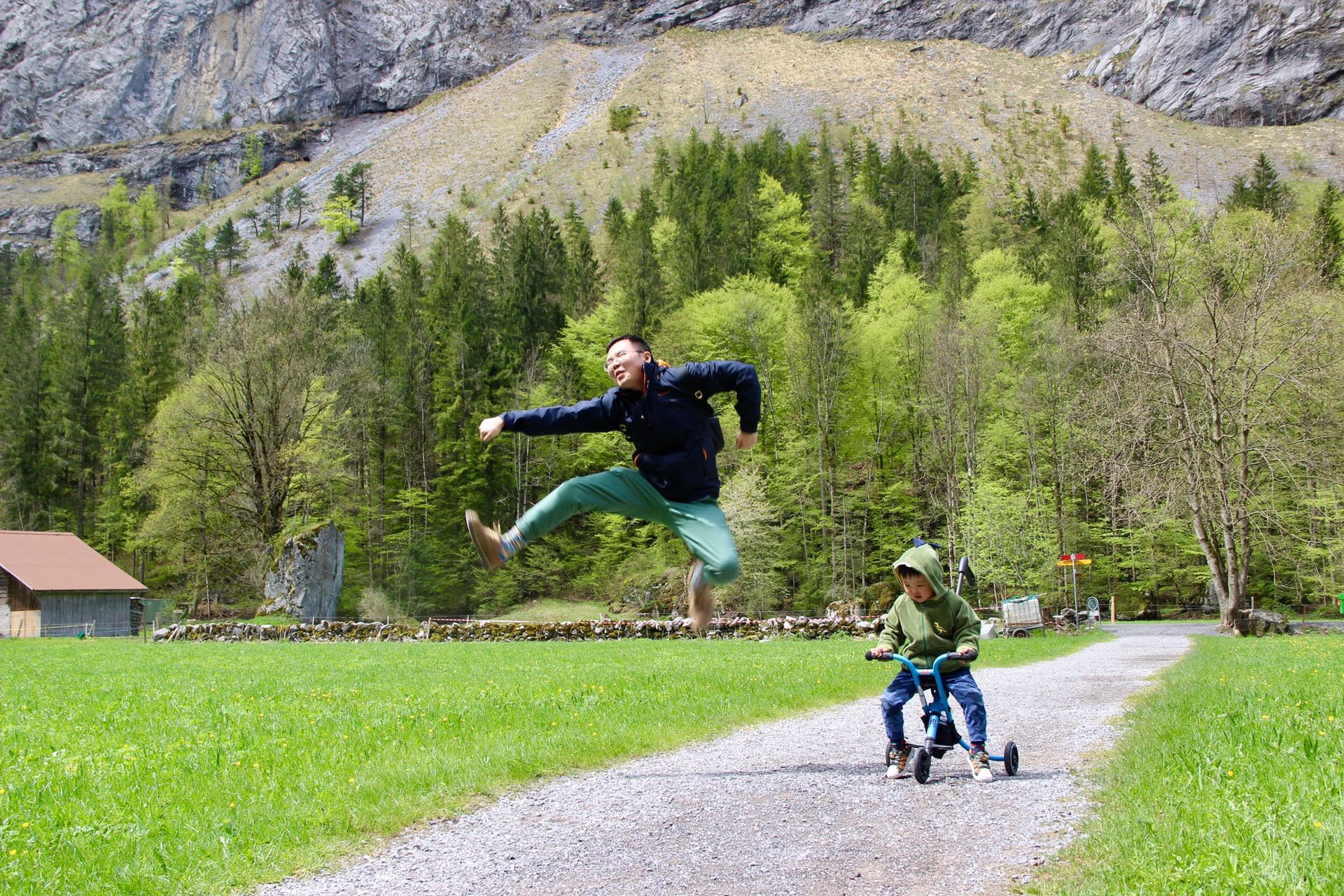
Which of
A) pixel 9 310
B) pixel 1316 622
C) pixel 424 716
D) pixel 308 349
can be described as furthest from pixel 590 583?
pixel 9 310

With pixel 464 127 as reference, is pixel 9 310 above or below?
below

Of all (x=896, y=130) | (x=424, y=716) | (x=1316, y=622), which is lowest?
(x=1316, y=622)

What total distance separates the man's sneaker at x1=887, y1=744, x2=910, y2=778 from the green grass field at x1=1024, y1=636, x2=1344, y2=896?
47.7 inches

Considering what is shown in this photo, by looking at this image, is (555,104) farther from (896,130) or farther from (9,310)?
(9,310)

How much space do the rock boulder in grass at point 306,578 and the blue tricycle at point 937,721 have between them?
37.7 metres

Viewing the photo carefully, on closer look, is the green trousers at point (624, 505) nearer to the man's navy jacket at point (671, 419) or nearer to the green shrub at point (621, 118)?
the man's navy jacket at point (671, 419)

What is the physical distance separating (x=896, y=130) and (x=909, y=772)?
117m

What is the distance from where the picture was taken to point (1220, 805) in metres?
4.65

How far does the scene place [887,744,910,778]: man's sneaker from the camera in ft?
20.3

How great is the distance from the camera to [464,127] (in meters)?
131

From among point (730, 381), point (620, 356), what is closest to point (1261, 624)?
point (730, 381)

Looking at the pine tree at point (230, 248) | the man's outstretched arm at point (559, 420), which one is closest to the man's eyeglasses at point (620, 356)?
the man's outstretched arm at point (559, 420)

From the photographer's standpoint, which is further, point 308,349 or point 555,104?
point 555,104

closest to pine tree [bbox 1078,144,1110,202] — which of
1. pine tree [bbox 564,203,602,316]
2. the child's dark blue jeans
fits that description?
pine tree [bbox 564,203,602,316]
